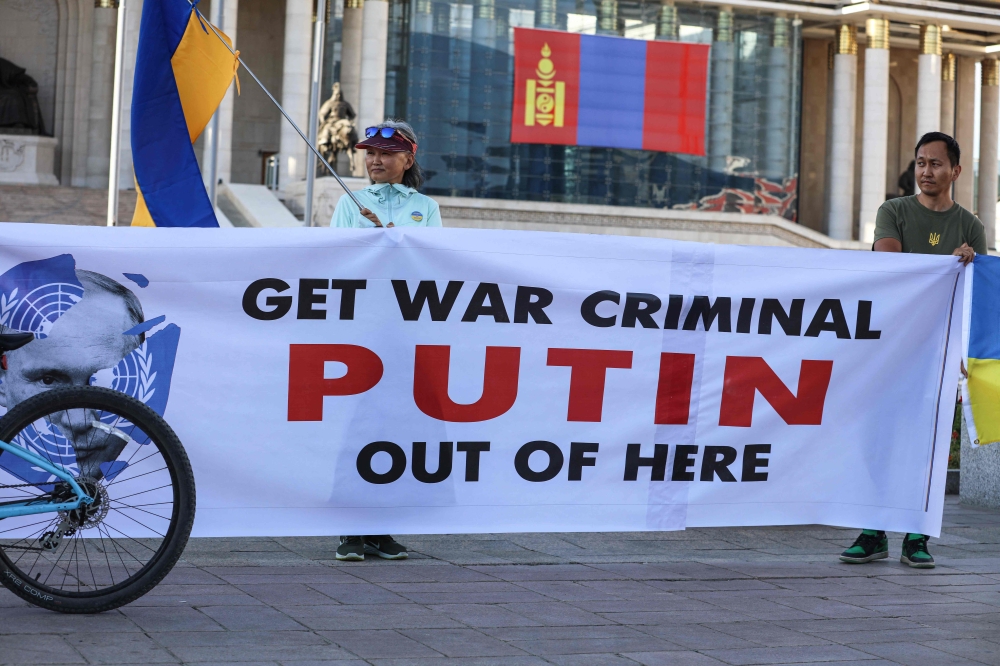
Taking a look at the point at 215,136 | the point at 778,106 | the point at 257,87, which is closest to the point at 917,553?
the point at 215,136

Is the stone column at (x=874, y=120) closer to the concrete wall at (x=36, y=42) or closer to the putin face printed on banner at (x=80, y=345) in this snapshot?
the concrete wall at (x=36, y=42)

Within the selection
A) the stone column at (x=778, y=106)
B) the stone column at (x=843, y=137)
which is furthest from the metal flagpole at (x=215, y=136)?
the stone column at (x=843, y=137)

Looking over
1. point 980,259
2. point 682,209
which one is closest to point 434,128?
point 682,209

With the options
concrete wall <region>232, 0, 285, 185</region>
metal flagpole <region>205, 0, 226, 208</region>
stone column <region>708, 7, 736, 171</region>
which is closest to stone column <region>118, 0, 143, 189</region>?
Answer: concrete wall <region>232, 0, 285, 185</region>

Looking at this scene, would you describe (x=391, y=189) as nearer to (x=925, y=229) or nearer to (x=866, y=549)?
(x=925, y=229)

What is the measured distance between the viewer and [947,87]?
51375 millimetres

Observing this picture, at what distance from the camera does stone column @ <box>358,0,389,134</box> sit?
38.5m

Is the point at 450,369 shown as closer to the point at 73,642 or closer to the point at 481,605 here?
the point at 481,605

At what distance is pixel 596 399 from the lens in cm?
604

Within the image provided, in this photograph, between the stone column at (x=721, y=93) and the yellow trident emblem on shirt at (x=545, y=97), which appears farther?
the stone column at (x=721, y=93)

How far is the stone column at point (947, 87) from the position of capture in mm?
51031

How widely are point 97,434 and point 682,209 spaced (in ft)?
127

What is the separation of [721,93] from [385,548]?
38.9 m

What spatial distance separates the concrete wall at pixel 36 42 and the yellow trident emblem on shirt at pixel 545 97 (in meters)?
14.3
